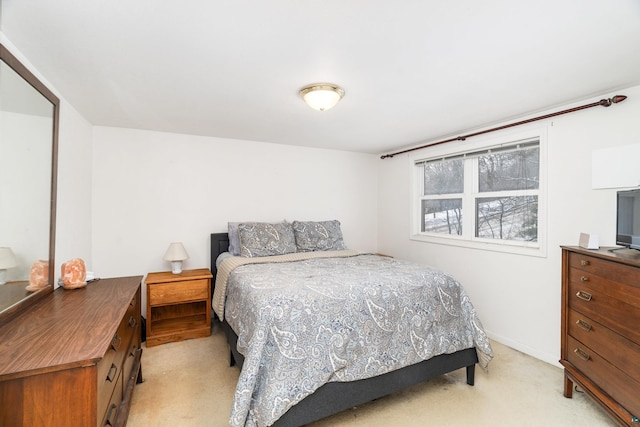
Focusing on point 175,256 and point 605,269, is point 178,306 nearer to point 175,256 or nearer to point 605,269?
point 175,256

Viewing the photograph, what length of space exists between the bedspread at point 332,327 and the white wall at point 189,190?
1389 mm

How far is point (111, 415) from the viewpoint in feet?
4.39

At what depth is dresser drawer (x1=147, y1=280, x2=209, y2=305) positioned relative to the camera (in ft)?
9.07

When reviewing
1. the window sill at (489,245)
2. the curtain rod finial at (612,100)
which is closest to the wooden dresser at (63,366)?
the window sill at (489,245)

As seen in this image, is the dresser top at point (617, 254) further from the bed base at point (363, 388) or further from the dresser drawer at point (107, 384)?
the dresser drawer at point (107, 384)

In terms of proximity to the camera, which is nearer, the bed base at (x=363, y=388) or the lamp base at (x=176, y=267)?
the bed base at (x=363, y=388)

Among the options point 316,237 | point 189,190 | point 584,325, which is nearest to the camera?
point 584,325

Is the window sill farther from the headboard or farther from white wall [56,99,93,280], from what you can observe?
white wall [56,99,93,280]

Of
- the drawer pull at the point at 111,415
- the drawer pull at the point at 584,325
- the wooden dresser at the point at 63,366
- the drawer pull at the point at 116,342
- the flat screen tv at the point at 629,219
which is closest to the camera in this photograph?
the wooden dresser at the point at 63,366

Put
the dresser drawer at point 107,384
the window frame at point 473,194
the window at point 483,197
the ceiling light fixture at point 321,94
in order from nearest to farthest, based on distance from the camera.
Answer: the dresser drawer at point 107,384
the ceiling light fixture at point 321,94
the window frame at point 473,194
the window at point 483,197

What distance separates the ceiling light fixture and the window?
1.82 metres

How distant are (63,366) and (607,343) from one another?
264 centimetres

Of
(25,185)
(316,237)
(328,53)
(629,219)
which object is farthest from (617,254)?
(25,185)

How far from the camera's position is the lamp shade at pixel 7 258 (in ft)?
4.27
